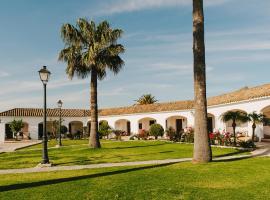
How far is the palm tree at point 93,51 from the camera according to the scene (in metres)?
21.8

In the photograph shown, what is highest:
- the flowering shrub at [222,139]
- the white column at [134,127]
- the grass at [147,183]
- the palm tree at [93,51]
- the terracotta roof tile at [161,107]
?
the palm tree at [93,51]

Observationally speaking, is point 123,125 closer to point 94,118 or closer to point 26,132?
point 26,132

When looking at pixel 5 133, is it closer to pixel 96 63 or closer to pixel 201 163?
pixel 96 63

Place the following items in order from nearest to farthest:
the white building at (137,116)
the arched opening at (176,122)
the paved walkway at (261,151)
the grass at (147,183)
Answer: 1. the grass at (147,183)
2. the paved walkway at (261,151)
3. the white building at (137,116)
4. the arched opening at (176,122)

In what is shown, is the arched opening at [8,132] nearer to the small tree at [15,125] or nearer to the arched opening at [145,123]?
the small tree at [15,125]

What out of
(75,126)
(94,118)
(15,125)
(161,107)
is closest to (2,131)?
(15,125)

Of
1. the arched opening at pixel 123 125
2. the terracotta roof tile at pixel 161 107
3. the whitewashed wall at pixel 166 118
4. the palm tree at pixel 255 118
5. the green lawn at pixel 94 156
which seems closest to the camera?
the green lawn at pixel 94 156

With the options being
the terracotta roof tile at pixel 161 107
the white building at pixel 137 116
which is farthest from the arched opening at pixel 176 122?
the terracotta roof tile at pixel 161 107

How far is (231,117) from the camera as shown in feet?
69.8

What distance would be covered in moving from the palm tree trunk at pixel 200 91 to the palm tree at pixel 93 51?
9.92m

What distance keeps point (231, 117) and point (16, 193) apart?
1615 cm

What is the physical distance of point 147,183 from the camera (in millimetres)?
8586

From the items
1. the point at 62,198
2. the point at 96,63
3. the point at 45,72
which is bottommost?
the point at 62,198

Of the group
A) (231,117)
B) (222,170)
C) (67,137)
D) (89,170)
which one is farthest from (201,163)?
(67,137)
